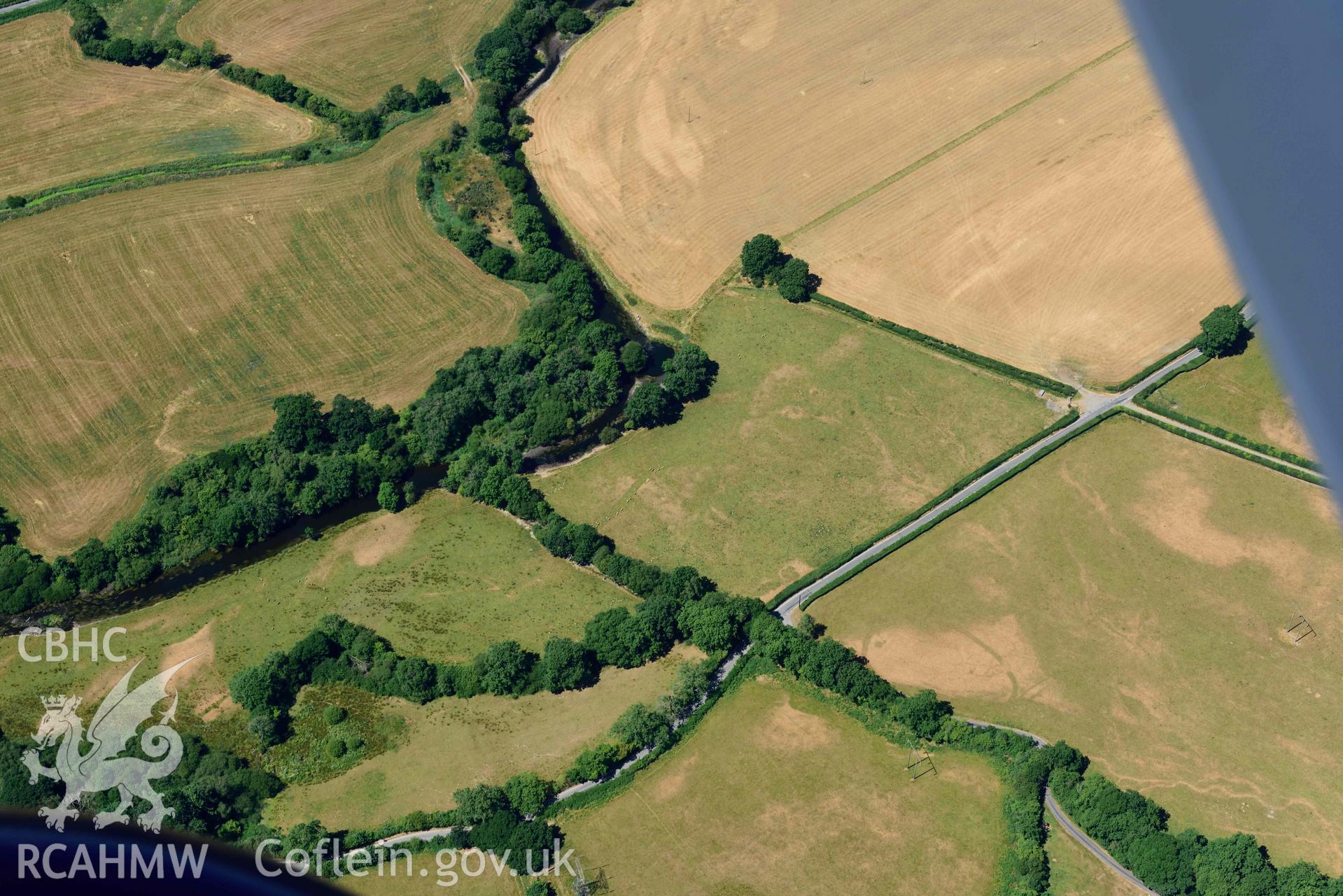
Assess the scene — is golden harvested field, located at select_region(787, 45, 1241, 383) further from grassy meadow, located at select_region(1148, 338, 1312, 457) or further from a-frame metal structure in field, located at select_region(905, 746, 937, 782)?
a-frame metal structure in field, located at select_region(905, 746, 937, 782)

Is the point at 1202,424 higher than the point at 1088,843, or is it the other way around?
the point at 1202,424

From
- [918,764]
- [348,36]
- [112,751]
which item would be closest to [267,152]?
[348,36]

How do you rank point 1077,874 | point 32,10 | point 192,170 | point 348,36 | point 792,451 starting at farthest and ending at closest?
point 32,10 → point 348,36 → point 192,170 → point 792,451 → point 1077,874

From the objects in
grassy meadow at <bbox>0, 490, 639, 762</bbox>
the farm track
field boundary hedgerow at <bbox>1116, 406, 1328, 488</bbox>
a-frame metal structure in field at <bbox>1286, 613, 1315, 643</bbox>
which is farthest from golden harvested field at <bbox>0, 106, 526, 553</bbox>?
a-frame metal structure in field at <bbox>1286, 613, 1315, 643</bbox>

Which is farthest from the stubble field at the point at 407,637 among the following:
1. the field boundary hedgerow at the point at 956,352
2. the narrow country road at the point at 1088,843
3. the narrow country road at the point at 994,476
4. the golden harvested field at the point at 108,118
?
the golden harvested field at the point at 108,118

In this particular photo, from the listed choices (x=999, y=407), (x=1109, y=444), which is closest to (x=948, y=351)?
(x=999, y=407)

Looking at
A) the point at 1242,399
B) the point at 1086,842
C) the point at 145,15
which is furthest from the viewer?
the point at 145,15

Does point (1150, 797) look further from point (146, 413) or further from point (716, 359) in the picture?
point (146, 413)

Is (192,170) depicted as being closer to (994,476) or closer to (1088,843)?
(994,476)
